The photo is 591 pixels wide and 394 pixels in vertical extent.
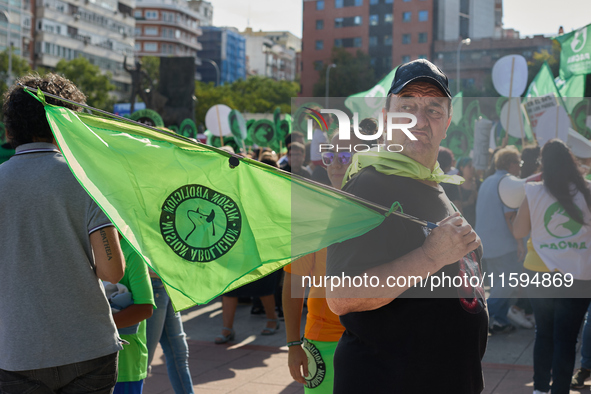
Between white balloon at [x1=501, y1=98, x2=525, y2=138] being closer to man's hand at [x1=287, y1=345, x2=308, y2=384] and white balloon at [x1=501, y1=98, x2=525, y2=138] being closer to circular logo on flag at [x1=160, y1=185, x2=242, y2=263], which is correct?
man's hand at [x1=287, y1=345, x2=308, y2=384]

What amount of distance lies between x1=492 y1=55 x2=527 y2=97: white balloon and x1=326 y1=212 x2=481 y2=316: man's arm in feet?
26.9

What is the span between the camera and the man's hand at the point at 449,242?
2.03 metres

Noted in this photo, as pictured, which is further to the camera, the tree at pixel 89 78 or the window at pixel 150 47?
the window at pixel 150 47

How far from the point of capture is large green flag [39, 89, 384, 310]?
2180 mm

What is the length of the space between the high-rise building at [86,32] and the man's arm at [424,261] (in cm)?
6989

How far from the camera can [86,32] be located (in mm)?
74750

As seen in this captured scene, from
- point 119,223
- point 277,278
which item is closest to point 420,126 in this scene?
point 119,223

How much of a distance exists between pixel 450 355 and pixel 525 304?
593 centimetres

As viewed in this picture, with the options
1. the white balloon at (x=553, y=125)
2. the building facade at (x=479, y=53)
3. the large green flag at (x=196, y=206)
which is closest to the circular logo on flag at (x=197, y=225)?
the large green flag at (x=196, y=206)

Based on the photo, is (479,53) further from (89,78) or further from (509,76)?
(509,76)

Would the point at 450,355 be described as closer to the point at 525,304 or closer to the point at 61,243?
the point at 61,243

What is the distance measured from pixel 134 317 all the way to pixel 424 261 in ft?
5.23

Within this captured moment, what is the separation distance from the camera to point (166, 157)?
227 cm

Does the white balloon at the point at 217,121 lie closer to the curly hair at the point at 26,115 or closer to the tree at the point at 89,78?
the curly hair at the point at 26,115
